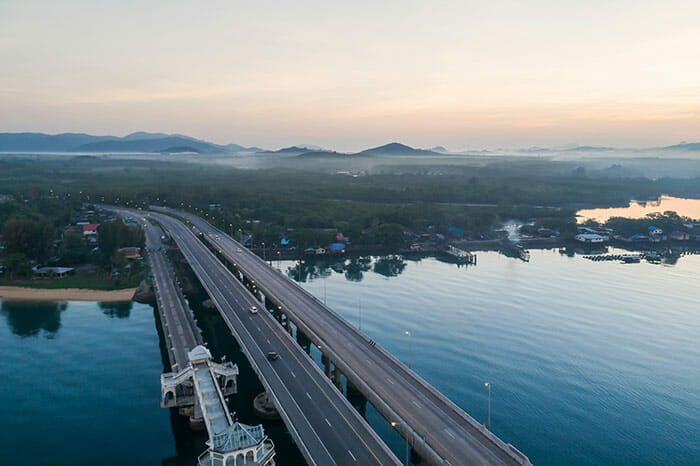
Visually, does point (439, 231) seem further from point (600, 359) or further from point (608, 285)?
point (600, 359)

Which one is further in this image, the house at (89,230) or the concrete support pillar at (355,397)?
the house at (89,230)

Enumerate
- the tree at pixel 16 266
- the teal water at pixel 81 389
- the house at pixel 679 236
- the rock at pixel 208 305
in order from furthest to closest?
1. the house at pixel 679 236
2. the tree at pixel 16 266
3. the rock at pixel 208 305
4. the teal water at pixel 81 389

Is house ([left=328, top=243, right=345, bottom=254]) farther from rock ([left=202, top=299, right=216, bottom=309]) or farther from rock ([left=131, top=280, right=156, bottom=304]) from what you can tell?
rock ([left=131, top=280, right=156, bottom=304])

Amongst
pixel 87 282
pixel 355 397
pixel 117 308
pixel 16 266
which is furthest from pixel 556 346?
pixel 16 266

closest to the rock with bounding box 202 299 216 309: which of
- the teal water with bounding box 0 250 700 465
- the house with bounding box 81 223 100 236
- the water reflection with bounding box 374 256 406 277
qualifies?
the teal water with bounding box 0 250 700 465

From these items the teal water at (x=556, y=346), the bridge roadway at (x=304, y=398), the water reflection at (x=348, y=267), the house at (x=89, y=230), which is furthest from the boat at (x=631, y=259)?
the house at (x=89, y=230)

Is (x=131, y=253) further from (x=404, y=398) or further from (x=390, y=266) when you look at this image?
(x=404, y=398)

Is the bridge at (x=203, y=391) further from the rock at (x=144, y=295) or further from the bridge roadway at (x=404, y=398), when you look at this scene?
the bridge roadway at (x=404, y=398)
